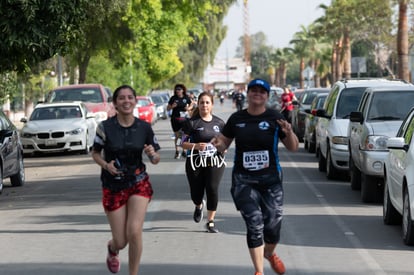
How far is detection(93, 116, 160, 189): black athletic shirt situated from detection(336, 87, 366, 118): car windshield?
11.4 m

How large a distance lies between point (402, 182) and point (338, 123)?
795 centimetres

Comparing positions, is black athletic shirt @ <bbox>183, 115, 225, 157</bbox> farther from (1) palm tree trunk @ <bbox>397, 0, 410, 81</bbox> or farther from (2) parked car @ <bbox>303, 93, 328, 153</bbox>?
(1) palm tree trunk @ <bbox>397, 0, 410, 81</bbox>

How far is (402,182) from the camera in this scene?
1117cm

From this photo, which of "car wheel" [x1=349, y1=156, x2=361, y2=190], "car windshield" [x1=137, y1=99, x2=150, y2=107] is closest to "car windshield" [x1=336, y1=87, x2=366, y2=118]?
"car wheel" [x1=349, y1=156, x2=361, y2=190]

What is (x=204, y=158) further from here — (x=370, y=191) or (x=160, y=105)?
(x=160, y=105)

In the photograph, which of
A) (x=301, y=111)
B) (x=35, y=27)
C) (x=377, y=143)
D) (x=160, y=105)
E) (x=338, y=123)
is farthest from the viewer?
(x=160, y=105)

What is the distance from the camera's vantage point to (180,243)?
11289mm

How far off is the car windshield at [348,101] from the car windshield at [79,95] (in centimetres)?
1366

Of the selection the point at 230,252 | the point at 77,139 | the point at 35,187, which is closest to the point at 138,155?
the point at 230,252

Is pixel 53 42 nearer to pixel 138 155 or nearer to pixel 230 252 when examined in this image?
pixel 230 252

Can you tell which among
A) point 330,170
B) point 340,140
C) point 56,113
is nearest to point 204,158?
point 340,140

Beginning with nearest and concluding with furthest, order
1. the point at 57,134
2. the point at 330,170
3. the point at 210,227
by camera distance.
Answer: the point at 210,227 → the point at 330,170 → the point at 57,134

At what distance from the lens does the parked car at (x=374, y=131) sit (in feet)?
48.7

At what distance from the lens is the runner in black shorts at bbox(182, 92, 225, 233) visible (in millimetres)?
12148
